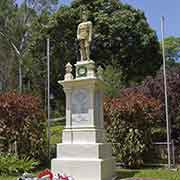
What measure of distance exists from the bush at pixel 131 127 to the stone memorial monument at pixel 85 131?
2.56m

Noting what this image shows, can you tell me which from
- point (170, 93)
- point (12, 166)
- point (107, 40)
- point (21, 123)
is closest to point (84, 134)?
point (12, 166)

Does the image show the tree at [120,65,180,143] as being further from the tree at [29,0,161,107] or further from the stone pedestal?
the tree at [29,0,161,107]

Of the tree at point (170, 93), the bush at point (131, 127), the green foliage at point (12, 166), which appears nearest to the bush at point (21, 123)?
the green foliage at point (12, 166)

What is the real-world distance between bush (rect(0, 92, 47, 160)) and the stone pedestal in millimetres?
3156

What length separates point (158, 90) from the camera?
53.0ft

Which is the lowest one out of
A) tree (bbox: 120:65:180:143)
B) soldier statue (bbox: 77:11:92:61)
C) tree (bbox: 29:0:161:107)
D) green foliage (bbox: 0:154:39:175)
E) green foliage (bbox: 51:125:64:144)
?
green foliage (bbox: 0:154:39:175)

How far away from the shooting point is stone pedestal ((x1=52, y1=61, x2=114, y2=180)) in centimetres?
936

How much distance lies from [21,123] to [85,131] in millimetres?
3897

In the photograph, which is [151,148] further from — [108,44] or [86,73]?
[108,44]

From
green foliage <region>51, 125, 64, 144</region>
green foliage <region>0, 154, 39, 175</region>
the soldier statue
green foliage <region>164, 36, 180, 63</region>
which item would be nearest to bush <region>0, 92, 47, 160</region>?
green foliage <region>0, 154, 39, 175</region>

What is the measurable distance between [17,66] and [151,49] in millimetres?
10753

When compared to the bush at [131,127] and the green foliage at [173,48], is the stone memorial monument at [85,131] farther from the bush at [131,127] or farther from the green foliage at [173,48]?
the green foliage at [173,48]

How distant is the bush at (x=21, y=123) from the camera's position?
12.6 m

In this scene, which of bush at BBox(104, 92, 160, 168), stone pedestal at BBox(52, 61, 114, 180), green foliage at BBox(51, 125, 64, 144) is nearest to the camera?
stone pedestal at BBox(52, 61, 114, 180)
